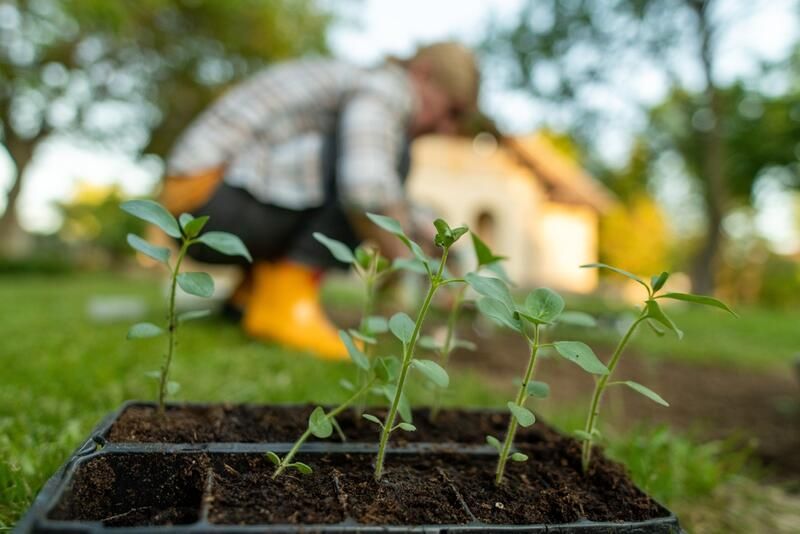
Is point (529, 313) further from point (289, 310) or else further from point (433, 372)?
point (289, 310)

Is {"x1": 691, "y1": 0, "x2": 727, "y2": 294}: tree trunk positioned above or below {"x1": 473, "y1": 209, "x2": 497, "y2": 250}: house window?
above

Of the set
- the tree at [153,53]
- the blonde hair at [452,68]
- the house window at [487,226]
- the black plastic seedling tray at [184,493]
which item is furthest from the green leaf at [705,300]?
the house window at [487,226]

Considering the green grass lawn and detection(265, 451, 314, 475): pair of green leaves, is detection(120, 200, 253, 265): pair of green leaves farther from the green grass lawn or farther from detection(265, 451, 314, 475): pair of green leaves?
the green grass lawn

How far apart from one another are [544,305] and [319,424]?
31 centimetres

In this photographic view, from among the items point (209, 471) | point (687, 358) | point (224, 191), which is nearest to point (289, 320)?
point (224, 191)

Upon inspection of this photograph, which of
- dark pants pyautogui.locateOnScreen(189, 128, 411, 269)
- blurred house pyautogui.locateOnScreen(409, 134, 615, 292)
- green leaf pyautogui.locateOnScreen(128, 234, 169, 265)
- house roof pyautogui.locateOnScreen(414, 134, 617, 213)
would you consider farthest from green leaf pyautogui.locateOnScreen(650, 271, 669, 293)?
house roof pyautogui.locateOnScreen(414, 134, 617, 213)

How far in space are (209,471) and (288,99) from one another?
1.97 meters

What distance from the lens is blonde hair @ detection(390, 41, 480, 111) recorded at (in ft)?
8.02

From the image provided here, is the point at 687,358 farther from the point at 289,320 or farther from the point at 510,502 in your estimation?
the point at 510,502

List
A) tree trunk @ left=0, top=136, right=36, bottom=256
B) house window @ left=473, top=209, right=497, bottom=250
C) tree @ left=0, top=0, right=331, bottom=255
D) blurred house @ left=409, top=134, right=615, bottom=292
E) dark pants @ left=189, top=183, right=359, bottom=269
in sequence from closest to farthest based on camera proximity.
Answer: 1. dark pants @ left=189, top=183, right=359, bottom=269
2. tree @ left=0, top=0, right=331, bottom=255
3. tree trunk @ left=0, top=136, right=36, bottom=256
4. blurred house @ left=409, top=134, right=615, bottom=292
5. house window @ left=473, top=209, right=497, bottom=250

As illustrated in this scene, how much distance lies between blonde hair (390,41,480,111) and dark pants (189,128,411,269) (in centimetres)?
31

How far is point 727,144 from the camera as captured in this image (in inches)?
298

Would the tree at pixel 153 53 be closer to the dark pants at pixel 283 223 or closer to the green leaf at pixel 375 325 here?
→ the dark pants at pixel 283 223

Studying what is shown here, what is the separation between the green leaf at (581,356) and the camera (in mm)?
623
